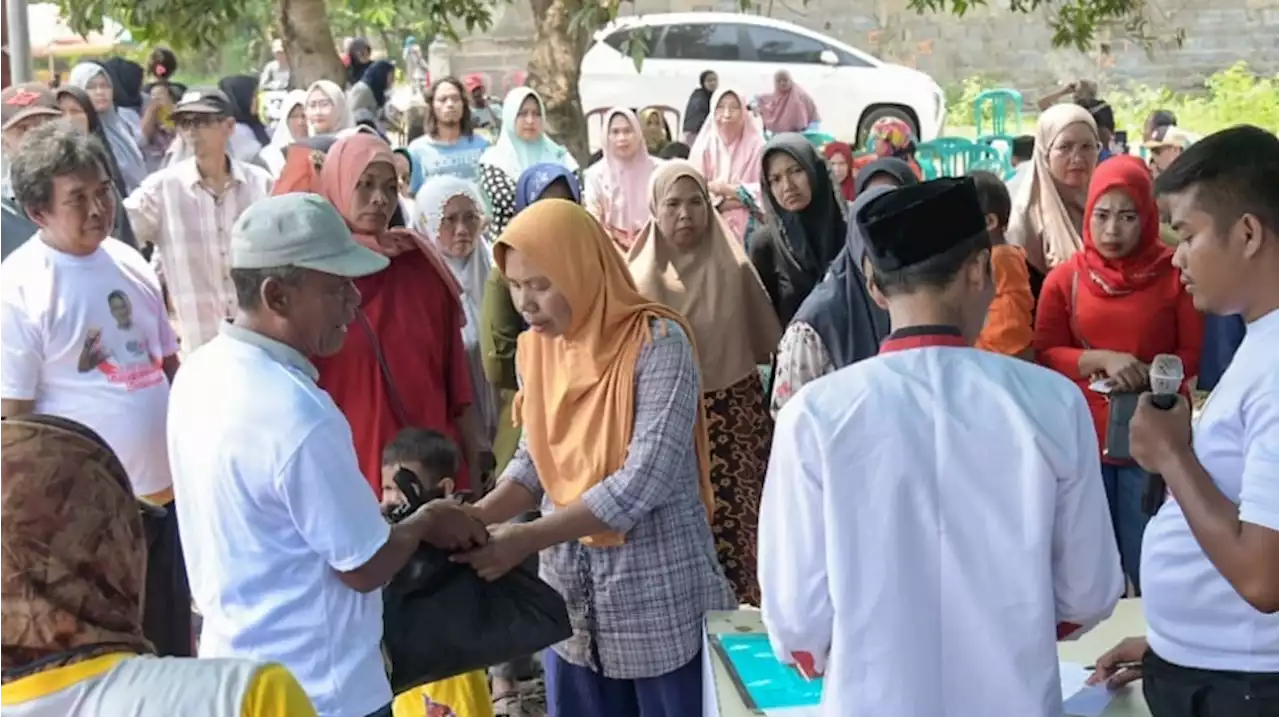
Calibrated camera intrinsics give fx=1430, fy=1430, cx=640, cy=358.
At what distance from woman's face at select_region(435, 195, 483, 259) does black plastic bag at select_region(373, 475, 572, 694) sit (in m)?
2.59

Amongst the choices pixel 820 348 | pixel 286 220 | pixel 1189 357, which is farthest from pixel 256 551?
pixel 1189 357

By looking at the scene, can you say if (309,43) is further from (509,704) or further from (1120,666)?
(1120,666)

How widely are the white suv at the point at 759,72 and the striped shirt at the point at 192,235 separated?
33.5 feet

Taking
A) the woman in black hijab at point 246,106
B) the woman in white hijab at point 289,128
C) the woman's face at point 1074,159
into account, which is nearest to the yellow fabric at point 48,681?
the woman's face at point 1074,159

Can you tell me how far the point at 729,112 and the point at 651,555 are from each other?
7.11 meters

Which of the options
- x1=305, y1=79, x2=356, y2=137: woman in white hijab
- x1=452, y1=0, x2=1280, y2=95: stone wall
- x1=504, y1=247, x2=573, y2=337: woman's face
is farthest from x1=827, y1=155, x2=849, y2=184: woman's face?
x1=452, y1=0, x2=1280, y2=95: stone wall

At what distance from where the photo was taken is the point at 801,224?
199 inches

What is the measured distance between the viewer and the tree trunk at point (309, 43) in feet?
21.7

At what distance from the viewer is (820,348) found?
3717mm

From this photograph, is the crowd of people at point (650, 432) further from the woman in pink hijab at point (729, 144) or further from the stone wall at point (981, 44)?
the stone wall at point (981, 44)

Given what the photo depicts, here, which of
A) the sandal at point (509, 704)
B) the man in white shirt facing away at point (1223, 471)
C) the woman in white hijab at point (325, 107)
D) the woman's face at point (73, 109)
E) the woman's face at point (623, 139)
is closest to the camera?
the man in white shirt facing away at point (1223, 471)

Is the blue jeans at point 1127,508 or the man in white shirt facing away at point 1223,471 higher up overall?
the man in white shirt facing away at point 1223,471

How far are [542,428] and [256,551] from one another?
900 millimetres

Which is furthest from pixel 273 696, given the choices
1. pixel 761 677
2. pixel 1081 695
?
pixel 1081 695
